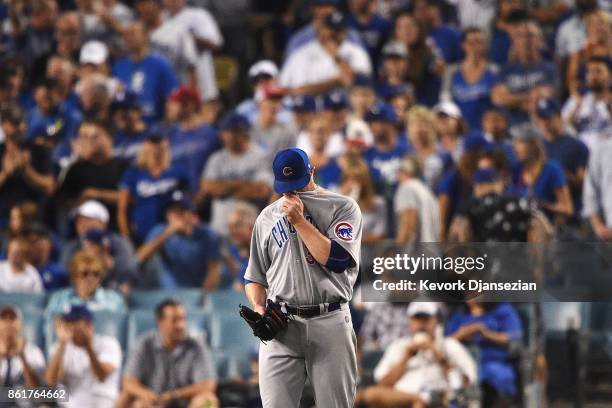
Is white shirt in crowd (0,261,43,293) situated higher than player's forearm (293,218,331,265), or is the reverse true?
white shirt in crowd (0,261,43,293)

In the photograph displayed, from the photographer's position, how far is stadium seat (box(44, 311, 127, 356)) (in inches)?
333

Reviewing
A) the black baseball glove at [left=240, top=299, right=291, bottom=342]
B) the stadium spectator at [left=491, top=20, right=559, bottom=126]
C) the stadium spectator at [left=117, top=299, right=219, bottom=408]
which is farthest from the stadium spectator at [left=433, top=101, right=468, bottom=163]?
the black baseball glove at [left=240, top=299, right=291, bottom=342]

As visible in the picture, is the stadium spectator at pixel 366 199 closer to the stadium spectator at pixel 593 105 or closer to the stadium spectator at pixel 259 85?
the stadium spectator at pixel 259 85

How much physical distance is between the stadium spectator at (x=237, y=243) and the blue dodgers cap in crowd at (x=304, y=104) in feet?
4.78

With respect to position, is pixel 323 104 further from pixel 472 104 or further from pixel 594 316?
pixel 594 316

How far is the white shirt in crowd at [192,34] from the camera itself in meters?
11.7

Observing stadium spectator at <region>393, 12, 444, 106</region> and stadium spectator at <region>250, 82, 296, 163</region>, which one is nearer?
stadium spectator at <region>250, 82, 296, 163</region>

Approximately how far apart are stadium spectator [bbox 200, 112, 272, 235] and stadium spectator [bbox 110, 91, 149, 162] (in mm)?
748

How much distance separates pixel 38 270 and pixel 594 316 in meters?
4.35

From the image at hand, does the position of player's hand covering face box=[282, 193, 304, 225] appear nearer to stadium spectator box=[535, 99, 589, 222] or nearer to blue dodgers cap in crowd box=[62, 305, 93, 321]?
blue dodgers cap in crowd box=[62, 305, 93, 321]

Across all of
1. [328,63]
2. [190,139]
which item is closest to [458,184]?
[328,63]

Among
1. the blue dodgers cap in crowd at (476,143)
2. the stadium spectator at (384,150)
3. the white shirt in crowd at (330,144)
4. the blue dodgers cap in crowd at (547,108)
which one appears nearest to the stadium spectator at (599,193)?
the blue dodgers cap in crowd at (547,108)

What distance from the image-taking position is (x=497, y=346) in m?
8.15

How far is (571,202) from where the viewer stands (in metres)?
9.56
